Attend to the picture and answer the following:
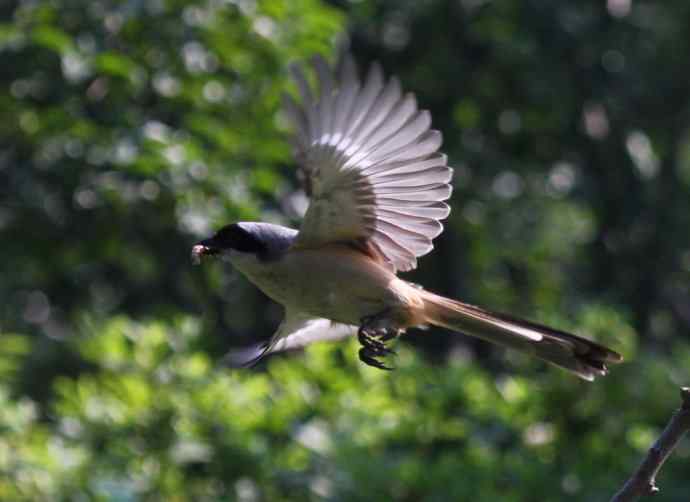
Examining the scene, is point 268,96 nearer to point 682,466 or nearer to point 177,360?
point 177,360

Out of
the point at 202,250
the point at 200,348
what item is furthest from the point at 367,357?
the point at 200,348

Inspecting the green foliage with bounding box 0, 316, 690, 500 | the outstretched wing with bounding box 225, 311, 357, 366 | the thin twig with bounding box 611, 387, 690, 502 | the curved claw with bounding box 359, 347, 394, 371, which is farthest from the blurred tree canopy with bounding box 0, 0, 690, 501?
the thin twig with bounding box 611, 387, 690, 502

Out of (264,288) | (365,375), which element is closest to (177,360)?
(365,375)

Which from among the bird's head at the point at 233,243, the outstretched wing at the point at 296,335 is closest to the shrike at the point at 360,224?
the bird's head at the point at 233,243

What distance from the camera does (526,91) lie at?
24.7 feet

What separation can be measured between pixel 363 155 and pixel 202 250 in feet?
1.87

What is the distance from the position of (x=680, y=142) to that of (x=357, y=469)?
166 inches

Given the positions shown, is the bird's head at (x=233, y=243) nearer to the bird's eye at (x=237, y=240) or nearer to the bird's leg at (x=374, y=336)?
the bird's eye at (x=237, y=240)

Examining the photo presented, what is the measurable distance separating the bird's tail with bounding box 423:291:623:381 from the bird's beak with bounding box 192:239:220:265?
803 millimetres

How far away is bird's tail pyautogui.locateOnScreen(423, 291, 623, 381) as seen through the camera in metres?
A: 3.65

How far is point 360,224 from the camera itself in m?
3.91

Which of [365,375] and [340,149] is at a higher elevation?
[340,149]

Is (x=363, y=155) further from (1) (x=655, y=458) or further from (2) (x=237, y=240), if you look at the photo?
(1) (x=655, y=458)

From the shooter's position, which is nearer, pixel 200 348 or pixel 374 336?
pixel 374 336
